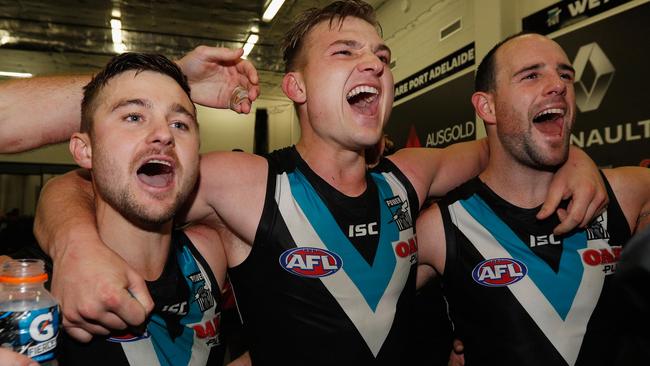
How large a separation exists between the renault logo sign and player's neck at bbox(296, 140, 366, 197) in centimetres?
335

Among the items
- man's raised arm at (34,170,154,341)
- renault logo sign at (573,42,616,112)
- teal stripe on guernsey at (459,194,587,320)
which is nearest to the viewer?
man's raised arm at (34,170,154,341)

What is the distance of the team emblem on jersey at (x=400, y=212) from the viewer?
6.13 feet

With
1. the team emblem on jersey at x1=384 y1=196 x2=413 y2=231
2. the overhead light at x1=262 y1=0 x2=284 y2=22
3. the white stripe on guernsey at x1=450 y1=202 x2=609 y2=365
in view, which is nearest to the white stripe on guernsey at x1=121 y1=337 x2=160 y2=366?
the team emblem on jersey at x1=384 y1=196 x2=413 y2=231

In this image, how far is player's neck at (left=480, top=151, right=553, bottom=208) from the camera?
84.0 inches

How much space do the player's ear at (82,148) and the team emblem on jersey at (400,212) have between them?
1126mm

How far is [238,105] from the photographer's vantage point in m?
1.82

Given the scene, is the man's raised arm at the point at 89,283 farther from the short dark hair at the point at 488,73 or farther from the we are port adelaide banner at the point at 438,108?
the we are port adelaide banner at the point at 438,108

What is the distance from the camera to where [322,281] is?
166cm

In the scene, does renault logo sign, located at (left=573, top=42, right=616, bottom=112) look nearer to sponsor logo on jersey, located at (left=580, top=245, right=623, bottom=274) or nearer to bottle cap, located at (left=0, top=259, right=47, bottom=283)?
sponsor logo on jersey, located at (left=580, top=245, right=623, bottom=274)

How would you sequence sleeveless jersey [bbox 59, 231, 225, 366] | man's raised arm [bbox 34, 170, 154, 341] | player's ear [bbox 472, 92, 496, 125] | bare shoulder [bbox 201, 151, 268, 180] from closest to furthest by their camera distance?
man's raised arm [bbox 34, 170, 154, 341] < sleeveless jersey [bbox 59, 231, 225, 366] < bare shoulder [bbox 201, 151, 268, 180] < player's ear [bbox 472, 92, 496, 125]

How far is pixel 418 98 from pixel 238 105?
5665mm

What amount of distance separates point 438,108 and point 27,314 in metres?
6.19

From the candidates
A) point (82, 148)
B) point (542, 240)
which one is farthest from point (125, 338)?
point (542, 240)

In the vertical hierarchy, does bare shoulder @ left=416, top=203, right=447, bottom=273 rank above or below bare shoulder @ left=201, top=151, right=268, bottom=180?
below
